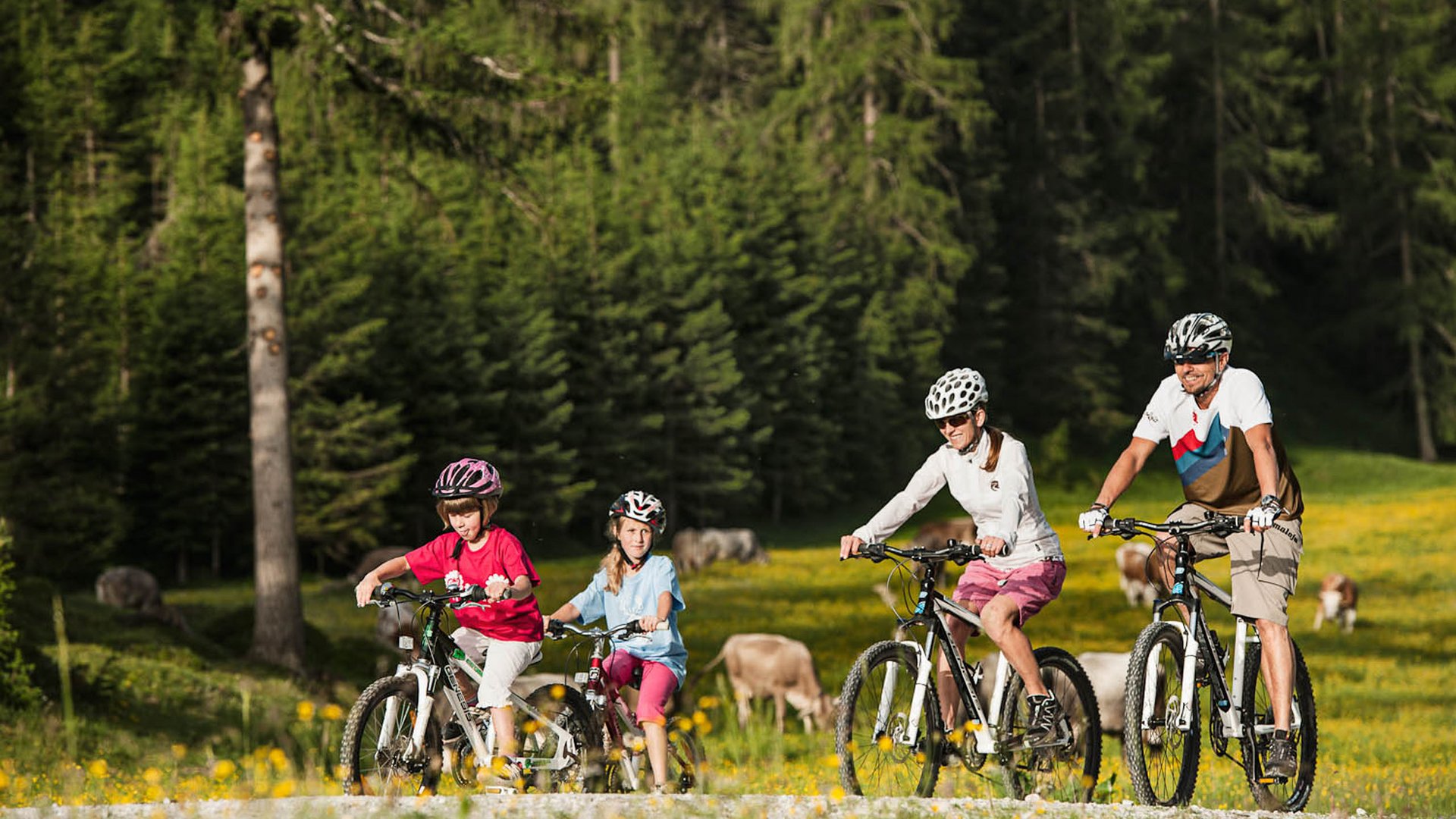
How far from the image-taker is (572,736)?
7.35 m

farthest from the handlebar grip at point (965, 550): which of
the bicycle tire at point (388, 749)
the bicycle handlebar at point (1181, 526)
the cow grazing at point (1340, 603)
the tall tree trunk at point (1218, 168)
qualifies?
the tall tree trunk at point (1218, 168)

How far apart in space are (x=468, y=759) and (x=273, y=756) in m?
2.03

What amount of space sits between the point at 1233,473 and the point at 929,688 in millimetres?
1613

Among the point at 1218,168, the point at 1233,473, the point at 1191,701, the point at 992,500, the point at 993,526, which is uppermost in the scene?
the point at 1218,168

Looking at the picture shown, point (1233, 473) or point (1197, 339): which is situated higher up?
point (1197, 339)

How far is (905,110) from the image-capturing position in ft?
195

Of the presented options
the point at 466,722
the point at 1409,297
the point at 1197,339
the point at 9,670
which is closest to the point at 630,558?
the point at 466,722

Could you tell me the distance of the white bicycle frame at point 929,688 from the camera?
22.7 feet

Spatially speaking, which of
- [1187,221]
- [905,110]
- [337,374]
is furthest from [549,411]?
[1187,221]

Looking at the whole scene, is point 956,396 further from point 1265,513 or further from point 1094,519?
point 1265,513

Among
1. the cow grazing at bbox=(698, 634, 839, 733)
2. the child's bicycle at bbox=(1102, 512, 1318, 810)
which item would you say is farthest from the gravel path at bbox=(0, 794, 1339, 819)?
the cow grazing at bbox=(698, 634, 839, 733)

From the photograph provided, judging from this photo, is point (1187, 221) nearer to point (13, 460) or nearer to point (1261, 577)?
point (13, 460)

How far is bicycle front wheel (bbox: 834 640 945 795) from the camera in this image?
6.84 metres

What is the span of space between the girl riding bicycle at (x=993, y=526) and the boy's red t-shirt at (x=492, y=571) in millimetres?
1371
